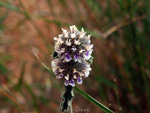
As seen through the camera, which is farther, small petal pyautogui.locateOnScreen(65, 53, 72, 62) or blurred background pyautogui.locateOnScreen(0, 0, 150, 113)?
blurred background pyautogui.locateOnScreen(0, 0, 150, 113)

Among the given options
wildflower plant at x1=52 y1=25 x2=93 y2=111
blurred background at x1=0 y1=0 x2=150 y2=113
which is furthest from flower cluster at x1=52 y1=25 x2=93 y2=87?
blurred background at x1=0 y1=0 x2=150 y2=113

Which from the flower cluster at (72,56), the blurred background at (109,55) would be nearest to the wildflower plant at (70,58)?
the flower cluster at (72,56)

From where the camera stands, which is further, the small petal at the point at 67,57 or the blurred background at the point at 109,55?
A: the blurred background at the point at 109,55

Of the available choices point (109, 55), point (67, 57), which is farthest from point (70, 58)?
point (109, 55)

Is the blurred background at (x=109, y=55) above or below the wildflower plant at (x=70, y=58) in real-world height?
above

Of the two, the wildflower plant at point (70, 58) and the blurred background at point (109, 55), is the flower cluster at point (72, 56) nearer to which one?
the wildflower plant at point (70, 58)

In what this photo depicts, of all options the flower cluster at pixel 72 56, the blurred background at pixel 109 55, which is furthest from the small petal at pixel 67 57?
the blurred background at pixel 109 55

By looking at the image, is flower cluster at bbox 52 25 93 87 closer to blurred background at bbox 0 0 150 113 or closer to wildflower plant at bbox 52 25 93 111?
wildflower plant at bbox 52 25 93 111

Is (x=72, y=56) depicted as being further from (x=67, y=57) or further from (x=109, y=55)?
(x=109, y=55)

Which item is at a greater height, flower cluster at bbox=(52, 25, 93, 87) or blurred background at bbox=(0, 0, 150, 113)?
blurred background at bbox=(0, 0, 150, 113)
